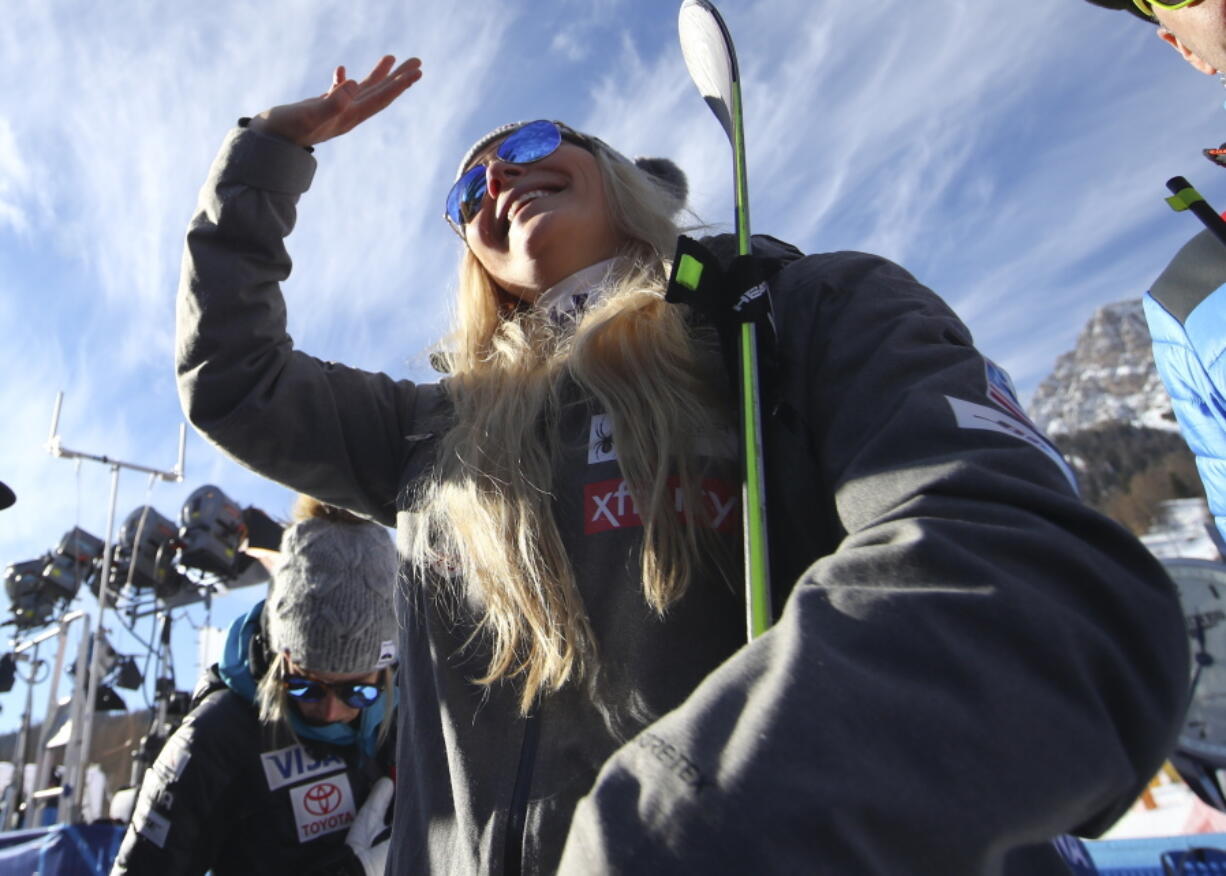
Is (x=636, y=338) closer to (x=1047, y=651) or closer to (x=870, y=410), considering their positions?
(x=870, y=410)

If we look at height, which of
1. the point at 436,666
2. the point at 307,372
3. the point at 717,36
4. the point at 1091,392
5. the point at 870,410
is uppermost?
the point at 1091,392

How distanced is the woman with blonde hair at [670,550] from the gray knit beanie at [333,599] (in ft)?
5.14

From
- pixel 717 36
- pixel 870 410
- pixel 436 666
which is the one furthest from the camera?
pixel 717 36

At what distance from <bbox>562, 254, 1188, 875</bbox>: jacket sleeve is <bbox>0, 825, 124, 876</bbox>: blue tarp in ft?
13.2

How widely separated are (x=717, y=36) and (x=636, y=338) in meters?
0.81

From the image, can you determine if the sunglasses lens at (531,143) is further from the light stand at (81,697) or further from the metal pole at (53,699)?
the metal pole at (53,699)

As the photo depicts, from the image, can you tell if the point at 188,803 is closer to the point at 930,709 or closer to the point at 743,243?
the point at 743,243

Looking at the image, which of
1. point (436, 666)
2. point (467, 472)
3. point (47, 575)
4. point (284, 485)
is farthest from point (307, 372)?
point (47, 575)

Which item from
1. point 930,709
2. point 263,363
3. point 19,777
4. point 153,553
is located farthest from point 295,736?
point 153,553

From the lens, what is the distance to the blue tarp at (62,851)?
3.42 metres

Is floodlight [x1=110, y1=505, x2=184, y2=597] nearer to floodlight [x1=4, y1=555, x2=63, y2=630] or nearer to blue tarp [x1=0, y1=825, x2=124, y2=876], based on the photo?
floodlight [x1=4, y1=555, x2=63, y2=630]

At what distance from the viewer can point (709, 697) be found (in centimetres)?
55

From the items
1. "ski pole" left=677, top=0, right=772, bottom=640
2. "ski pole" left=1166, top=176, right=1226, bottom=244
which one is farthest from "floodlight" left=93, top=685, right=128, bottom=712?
"ski pole" left=1166, top=176, right=1226, bottom=244

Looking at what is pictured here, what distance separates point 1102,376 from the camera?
15138cm
